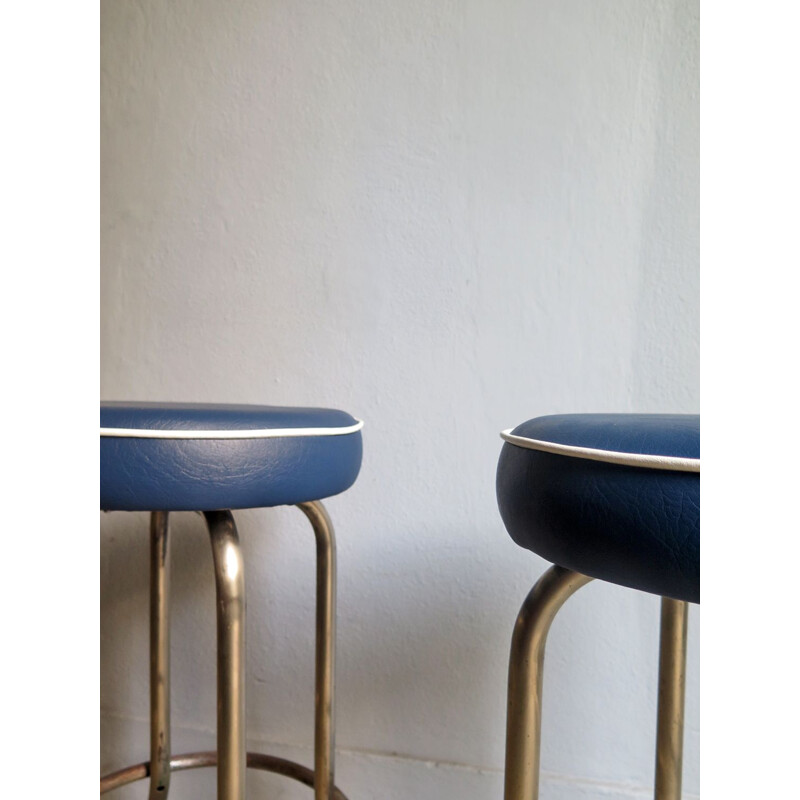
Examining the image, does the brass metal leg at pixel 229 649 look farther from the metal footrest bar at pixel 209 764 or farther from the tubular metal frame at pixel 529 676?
the metal footrest bar at pixel 209 764

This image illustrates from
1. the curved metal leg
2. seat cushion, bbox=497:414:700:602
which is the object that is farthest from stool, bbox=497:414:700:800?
the curved metal leg

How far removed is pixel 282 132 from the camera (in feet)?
3.48

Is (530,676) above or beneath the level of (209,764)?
above

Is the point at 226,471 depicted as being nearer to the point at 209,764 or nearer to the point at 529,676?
the point at 529,676

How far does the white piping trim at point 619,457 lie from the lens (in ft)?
1.04

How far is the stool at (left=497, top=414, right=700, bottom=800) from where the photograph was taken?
0.32m

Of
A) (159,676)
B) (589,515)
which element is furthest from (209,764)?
(589,515)

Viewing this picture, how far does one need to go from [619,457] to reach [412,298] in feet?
2.30

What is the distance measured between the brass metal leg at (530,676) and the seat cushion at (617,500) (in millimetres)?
54

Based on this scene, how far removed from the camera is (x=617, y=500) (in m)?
0.34

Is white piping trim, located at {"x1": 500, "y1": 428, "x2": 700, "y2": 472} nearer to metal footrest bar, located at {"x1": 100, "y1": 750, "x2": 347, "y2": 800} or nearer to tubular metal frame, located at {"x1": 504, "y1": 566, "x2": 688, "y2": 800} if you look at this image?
tubular metal frame, located at {"x1": 504, "y1": 566, "x2": 688, "y2": 800}
